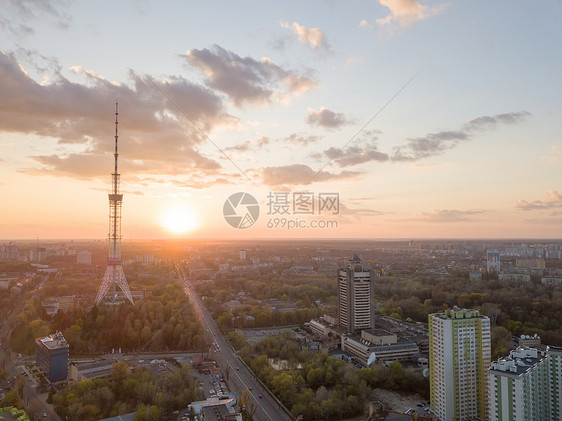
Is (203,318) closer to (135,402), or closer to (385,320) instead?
(385,320)

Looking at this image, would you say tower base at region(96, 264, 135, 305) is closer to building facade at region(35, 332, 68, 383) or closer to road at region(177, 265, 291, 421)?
road at region(177, 265, 291, 421)

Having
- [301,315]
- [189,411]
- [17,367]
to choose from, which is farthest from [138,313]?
[189,411]

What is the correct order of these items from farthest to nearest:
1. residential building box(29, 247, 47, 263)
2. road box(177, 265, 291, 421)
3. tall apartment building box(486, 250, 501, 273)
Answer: residential building box(29, 247, 47, 263)
tall apartment building box(486, 250, 501, 273)
road box(177, 265, 291, 421)

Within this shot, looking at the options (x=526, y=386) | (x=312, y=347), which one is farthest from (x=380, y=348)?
(x=526, y=386)

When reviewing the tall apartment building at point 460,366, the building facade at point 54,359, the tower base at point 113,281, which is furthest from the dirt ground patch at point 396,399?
the tower base at point 113,281

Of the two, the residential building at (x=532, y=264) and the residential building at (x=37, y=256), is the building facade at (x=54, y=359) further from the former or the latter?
the residential building at (x=532, y=264)

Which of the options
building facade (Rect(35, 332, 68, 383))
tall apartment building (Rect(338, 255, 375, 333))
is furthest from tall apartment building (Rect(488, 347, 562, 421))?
building facade (Rect(35, 332, 68, 383))
